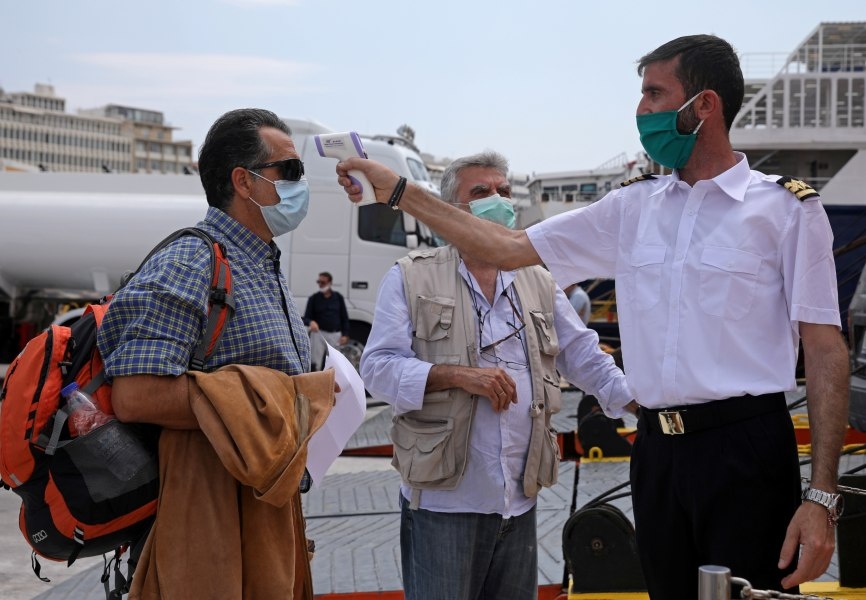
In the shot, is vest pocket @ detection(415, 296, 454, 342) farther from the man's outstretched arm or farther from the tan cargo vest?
the man's outstretched arm

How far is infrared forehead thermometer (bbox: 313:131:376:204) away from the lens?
285 centimetres

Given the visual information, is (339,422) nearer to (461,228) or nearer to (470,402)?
(470,402)

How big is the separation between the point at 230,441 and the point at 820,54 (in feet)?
113

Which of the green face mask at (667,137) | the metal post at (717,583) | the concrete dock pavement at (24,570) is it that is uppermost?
the green face mask at (667,137)

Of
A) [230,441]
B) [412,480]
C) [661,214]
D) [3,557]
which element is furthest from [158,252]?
[3,557]

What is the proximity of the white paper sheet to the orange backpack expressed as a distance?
62 cm

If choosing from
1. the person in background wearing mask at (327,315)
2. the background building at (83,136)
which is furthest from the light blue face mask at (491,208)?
the background building at (83,136)

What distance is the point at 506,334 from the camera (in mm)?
3311

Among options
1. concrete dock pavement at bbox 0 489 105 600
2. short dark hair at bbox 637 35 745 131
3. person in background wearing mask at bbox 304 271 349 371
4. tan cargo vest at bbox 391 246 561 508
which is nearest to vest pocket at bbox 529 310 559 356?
tan cargo vest at bbox 391 246 561 508

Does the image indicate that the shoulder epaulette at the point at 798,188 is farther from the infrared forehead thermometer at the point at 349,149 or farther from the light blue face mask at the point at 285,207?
the light blue face mask at the point at 285,207

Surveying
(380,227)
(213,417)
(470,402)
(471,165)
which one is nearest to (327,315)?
(380,227)

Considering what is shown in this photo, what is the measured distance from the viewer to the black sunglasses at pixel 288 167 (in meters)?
2.77

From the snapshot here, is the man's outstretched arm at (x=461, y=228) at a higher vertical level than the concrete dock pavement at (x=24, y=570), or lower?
higher

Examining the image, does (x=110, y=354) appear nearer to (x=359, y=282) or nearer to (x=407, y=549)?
(x=407, y=549)
